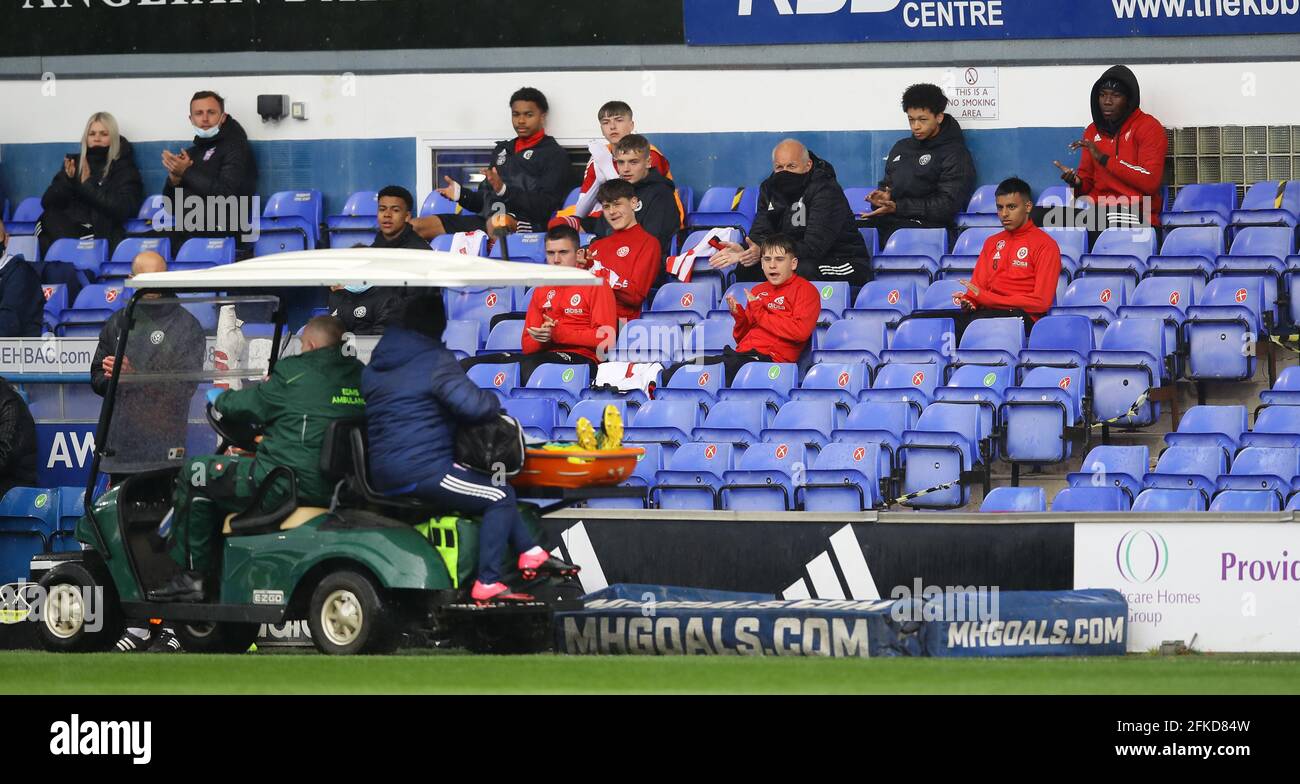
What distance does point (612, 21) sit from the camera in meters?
18.5

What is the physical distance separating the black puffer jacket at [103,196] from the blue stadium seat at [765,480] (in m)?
7.92

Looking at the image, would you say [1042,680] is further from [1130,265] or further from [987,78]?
[987,78]

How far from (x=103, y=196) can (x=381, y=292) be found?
13.8 ft

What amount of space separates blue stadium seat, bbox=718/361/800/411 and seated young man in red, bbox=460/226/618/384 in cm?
123

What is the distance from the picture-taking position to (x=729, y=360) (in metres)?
15.4

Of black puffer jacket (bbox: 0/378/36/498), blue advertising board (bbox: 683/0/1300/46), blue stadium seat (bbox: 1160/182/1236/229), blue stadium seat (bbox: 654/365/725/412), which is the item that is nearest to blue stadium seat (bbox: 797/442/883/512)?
blue stadium seat (bbox: 654/365/725/412)

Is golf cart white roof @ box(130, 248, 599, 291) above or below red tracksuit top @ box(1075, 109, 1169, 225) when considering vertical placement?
below

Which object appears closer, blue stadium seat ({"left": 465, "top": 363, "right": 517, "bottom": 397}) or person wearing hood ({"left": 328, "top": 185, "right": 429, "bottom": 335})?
blue stadium seat ({"left": 465, "top": 363, "right": 517, "bottom": 397})

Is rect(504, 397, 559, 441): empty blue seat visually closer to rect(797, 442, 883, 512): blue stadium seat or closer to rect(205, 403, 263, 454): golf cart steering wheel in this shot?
rect(797, 442, 883, 512): blue stadium seat

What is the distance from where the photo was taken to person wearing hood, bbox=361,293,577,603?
35.5 feet

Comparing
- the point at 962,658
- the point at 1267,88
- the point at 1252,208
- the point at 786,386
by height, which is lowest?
the point at 962,658

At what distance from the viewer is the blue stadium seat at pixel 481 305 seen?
17422 millimetres

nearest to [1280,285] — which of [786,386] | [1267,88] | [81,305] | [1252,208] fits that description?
[1252,208]

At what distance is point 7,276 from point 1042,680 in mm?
10747
